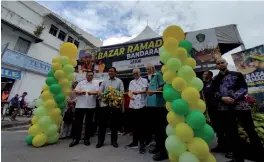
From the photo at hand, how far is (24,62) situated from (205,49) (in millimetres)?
13170

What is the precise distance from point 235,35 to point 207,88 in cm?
280

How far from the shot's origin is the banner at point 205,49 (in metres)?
5.63

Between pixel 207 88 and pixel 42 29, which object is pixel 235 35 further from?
pixel 42 29

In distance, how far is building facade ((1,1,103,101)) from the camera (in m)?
13.4

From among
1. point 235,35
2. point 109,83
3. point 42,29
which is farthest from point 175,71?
point 42,29

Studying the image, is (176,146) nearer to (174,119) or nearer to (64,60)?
(174,119)

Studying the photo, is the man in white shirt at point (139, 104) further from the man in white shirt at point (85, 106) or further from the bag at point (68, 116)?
the bag at point (68, 116)

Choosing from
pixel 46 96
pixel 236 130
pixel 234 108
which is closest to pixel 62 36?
pixel 46 96

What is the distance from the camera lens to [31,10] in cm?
1599

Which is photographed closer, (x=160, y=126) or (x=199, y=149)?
(x=199, y=149)

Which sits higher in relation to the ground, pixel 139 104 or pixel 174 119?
pixel 139 104

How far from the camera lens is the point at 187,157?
2189mm

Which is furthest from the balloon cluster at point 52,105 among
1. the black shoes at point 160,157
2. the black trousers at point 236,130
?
the black trousers at point 236,130

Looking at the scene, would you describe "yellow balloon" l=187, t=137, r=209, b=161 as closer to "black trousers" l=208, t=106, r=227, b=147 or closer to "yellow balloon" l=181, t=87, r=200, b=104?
"yellow balloon" l=181, t=87, r=200, b=104
